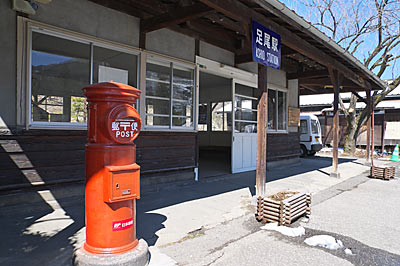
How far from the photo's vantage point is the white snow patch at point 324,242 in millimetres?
3297

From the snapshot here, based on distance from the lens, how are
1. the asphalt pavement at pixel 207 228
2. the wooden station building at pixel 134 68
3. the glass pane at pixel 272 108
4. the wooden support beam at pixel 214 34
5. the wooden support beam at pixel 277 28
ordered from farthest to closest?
the glass pane at pixel 272 108, the wooden support beam at pixel 214 34, the wooden support beam at pixel 277 28, the wooden station building at pixel 134 68, the asphalt pavement at pixel 207 228

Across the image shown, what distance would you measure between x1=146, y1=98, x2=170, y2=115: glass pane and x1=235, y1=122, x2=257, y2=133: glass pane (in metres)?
2.76

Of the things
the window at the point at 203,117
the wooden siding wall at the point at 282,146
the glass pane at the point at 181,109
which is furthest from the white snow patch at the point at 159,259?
the window at the point at 203,117

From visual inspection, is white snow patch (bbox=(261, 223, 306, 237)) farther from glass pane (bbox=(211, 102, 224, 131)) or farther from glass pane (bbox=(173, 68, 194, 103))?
glass pane (bbox=(211, 102, 224, 131))

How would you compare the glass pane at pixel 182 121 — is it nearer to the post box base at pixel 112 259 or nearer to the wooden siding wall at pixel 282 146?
the wooden siding wall at pixel 282 146

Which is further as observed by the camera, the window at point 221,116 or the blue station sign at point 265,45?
the window at point 221,116

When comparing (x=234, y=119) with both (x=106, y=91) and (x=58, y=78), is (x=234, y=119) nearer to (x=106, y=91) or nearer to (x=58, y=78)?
(x=58, y=78)

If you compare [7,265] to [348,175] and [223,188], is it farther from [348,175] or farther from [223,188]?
[348,175]

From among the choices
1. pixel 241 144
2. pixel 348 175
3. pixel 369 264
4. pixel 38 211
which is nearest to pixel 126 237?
pixel 38 211

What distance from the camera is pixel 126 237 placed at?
8.30 feet

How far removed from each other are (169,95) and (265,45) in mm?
2370

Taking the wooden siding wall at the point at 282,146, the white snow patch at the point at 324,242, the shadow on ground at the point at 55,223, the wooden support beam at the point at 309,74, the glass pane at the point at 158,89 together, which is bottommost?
the white snow patch at the point at 324,242

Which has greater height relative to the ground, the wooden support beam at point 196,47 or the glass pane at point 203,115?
the wooden support beam at point 196,47

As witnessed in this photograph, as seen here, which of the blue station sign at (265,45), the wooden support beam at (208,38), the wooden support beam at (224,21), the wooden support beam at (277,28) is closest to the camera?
the wooden support beam at (277,28)
